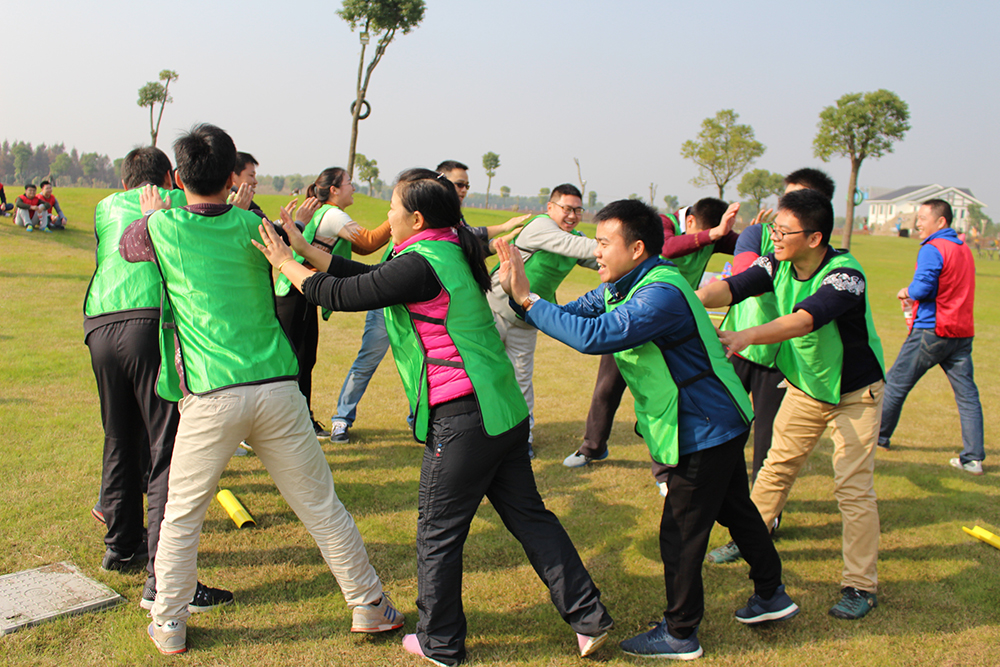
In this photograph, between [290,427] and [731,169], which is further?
[731,169]

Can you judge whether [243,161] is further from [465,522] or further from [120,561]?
[465,522]

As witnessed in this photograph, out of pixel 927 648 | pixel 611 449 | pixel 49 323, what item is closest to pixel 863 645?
pixel 927 648

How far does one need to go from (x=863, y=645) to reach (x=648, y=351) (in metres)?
1.83

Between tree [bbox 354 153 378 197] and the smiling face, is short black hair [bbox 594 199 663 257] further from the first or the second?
tree [bbox 354 153 378 197]

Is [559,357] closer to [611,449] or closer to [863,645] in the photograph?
[611,449]

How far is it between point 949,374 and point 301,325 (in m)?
5.74

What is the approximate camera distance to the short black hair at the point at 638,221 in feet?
9.64

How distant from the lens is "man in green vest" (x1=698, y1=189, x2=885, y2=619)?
11.1ft

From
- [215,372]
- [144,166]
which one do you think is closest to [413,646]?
[215,372]

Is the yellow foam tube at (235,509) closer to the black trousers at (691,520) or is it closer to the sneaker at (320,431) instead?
the sneaker at (320,431)

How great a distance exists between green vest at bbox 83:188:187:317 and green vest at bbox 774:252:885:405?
10.8 ft

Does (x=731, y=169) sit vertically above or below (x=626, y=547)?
above

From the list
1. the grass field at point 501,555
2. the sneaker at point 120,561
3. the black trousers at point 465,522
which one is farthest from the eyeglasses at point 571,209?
the sneaker at point 120,561

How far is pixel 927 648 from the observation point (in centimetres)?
321
